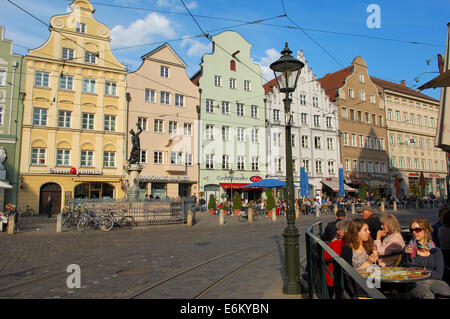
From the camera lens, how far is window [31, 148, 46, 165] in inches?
1083

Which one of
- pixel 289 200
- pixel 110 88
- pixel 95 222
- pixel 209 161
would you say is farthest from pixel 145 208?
pixel 209 161

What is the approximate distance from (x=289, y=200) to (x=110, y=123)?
89.4 feet

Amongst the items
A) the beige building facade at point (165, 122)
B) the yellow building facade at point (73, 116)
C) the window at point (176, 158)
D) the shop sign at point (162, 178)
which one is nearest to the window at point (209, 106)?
the beige building facade at point (165, 122)

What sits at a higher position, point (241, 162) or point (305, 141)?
point (305, 141)

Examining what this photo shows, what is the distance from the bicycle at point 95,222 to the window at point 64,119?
14.3 meters

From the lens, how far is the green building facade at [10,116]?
86.3ft

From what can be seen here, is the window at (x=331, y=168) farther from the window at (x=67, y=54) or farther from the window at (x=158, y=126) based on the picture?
the window at (x=67, y=54)

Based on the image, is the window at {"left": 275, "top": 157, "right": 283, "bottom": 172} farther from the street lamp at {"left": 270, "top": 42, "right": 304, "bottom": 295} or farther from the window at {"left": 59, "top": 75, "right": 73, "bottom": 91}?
the street lamp at {"left": 270, "top": 42, "right": 304, "bottom": 295}

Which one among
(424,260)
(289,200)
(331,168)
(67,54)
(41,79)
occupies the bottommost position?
(424,260)

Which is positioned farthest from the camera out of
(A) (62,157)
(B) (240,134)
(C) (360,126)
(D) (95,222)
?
(C) (360,126)

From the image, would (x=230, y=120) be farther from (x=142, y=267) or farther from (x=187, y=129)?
(x=142, y=267)

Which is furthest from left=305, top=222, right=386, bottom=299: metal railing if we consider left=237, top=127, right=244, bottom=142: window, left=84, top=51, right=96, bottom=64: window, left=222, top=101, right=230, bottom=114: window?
left=237, top=127, right=244, bottom=142: window

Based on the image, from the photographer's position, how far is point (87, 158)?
29.4 m

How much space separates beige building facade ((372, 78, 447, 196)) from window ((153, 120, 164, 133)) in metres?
32.7
